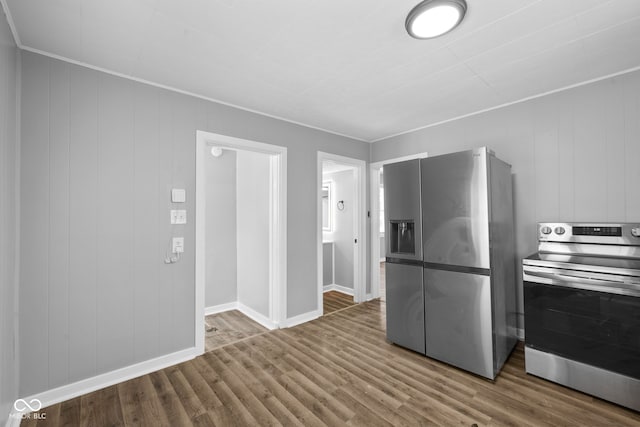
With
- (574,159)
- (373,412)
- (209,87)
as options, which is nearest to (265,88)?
(209,87)

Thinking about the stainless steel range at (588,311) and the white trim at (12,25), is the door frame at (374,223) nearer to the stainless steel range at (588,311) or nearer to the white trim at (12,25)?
the stainless steel range at (588,311)

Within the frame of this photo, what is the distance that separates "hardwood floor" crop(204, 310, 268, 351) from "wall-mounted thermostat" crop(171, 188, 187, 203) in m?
1.52

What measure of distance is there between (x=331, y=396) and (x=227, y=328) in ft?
6.03

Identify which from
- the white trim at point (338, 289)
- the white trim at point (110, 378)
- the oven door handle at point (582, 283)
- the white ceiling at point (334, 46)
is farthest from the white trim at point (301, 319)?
the white ceiling at point (334, 46)

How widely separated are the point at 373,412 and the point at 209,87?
2.91 m

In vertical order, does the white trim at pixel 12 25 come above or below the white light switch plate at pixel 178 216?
above

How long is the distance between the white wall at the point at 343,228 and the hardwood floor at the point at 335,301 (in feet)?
0.79

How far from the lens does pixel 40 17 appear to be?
167cm

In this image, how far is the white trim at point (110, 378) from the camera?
1999 millimetres

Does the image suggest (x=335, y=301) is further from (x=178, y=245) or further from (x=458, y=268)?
(x=178, y=245)

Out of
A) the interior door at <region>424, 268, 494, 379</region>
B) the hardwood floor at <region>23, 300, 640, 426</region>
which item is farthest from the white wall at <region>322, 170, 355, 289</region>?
the interior door at <region>424, 268, 494, 379</region>

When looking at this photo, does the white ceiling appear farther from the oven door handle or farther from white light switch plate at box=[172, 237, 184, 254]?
the oven door handle

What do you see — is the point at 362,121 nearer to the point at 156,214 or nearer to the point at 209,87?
the point at 209,87

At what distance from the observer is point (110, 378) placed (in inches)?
87.4
